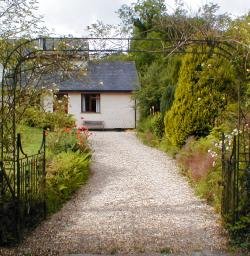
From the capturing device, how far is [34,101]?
28.7ft

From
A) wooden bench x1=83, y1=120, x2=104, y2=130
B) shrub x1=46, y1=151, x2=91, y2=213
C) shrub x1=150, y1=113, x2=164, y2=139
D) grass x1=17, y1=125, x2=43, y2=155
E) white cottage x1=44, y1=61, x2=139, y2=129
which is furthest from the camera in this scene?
white cottage x1=44, y1=61, x2=139, y2=129

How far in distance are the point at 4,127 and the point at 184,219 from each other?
3.57 metres

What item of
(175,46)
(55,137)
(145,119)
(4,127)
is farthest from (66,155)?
(145,119)

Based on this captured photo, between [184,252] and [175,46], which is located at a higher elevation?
[175,46]

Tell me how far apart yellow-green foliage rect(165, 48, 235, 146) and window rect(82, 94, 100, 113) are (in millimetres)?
14938

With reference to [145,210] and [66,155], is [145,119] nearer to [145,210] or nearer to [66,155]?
[66,155]

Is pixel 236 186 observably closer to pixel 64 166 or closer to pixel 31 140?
pixel 64 166

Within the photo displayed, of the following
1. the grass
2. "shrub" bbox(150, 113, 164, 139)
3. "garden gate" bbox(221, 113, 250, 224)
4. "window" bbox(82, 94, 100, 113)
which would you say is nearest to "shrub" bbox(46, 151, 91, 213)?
the grass

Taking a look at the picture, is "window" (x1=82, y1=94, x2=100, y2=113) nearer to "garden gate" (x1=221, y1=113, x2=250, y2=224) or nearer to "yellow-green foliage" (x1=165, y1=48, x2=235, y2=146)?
"yellow-green foliage" (x1=165, y1=48, x2=235, y2=146)

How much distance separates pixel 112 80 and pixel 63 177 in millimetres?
19991

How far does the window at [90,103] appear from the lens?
29.7 m

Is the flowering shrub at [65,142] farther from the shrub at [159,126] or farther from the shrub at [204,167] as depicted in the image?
the shrub at [159,126]

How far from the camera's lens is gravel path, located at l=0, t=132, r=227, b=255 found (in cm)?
672

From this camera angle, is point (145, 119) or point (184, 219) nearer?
point (184, 219)
